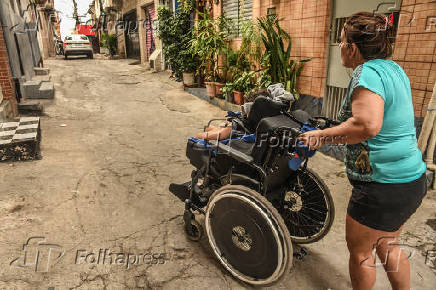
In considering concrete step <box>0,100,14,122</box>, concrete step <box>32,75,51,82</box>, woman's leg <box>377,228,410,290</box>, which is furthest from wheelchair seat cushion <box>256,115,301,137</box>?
concrete step <box>32,75,51,82</box>

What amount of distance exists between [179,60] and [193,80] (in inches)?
29.5

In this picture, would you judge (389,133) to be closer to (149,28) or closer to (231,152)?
(231,152)

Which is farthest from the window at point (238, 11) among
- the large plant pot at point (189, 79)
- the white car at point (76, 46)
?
the white car at point (76, 46)

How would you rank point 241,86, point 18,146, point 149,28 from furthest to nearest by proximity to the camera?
point 149,28, point 241,86, point 18,146

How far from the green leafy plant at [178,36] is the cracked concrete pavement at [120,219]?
3674 millimetres

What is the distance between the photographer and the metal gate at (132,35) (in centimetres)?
1689

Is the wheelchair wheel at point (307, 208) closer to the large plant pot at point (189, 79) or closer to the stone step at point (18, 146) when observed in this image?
the stone step at point (18, 146)

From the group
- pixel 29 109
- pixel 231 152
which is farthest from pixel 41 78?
pixel 231 152

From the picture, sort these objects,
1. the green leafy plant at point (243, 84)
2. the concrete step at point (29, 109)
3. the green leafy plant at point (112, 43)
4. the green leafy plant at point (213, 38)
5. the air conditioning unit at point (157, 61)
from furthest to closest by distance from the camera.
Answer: the green leafy plant at point (112, 43) < the air conditioning unit at point (157, 61) < the green leafy plant at point (213, 38) < the concrete step at point (29, 109) < the green leafy plant at point (243, 84)

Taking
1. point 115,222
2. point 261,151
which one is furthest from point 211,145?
point 115,222

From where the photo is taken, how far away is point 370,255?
1.62 metres

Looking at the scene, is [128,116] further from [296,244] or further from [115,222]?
[296,244]

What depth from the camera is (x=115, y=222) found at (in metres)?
2.78

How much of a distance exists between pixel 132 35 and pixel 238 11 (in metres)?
12.6
